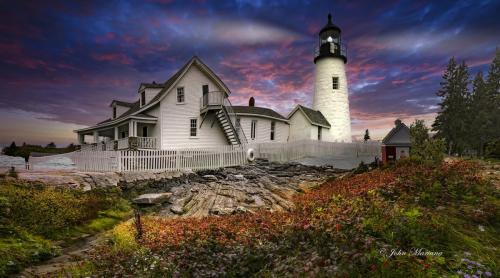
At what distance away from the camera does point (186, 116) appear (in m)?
25.4

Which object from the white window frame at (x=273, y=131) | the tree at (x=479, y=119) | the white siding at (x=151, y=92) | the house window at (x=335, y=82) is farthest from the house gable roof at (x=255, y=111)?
the tree at (x=479, y=119)

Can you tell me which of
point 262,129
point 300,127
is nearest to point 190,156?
point 262,129

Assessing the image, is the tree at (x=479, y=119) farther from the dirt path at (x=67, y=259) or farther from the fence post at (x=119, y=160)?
the dirt path at (x=67, y=259)

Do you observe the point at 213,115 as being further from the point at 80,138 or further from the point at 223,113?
the point at 80,138

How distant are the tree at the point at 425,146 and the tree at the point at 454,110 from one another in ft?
83.9

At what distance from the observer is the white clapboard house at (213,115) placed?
24.5 m

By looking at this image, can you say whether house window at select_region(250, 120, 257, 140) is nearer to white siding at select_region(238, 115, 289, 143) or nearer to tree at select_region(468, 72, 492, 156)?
white siding at select_region(238, 115, 289, 143)

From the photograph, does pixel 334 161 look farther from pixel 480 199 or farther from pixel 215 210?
pixel 480 199

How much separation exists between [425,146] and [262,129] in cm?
1865

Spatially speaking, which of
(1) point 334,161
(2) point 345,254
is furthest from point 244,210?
(1) point 334,161

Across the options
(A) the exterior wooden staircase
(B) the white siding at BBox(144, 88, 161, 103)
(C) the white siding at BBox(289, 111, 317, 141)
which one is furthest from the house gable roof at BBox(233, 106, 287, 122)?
(B) the white siding at BBox(144, 88, 161, 103)

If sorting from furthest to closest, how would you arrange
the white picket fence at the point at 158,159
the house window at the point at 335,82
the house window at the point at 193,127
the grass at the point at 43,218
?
1. the house window at the point at 335,82
2. the house window at the point at 193,127
3. the white picket fence at the point at 158,159
4. the grass at the point at 43,218

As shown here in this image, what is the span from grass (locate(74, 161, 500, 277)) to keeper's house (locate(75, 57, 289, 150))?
15673 mm

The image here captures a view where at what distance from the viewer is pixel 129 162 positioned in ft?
55.5
